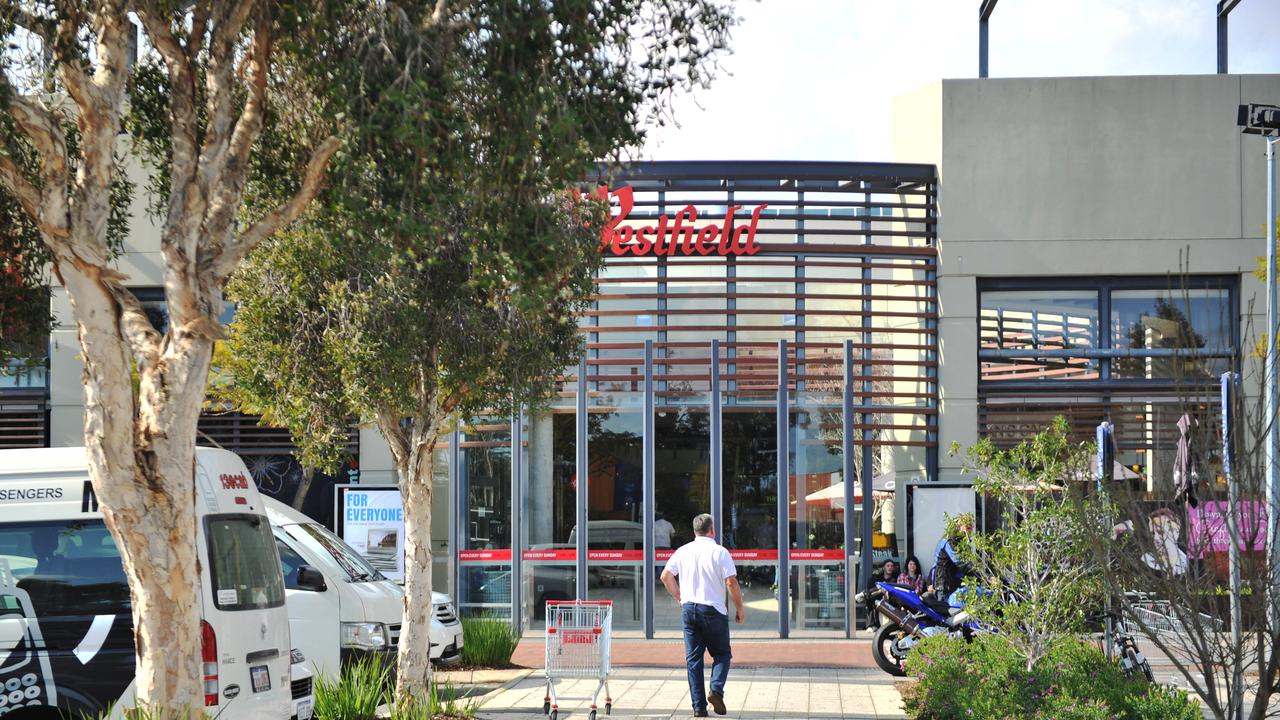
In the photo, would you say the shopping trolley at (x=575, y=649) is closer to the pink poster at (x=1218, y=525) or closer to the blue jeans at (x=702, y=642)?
the blue jeans at (x=702, y=642)

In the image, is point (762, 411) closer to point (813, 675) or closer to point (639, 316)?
point (639, 316)

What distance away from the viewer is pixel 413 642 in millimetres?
12320

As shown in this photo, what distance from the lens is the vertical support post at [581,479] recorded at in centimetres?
2078

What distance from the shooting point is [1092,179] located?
2316cm

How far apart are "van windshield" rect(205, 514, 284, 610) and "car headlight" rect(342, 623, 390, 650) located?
3.59 meters

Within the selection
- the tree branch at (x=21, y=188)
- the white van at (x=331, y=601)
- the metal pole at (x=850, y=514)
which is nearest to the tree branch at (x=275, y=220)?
the tree branch at (x=21, y=188)

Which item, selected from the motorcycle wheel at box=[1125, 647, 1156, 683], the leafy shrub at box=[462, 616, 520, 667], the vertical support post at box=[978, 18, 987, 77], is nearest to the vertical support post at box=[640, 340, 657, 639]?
the leafy shrub at box=[462, 616, 520, 667]

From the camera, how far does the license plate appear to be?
951 centimetres

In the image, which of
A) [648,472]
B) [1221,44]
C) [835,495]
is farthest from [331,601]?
[1221,44]

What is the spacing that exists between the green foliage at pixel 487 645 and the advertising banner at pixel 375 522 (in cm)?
362

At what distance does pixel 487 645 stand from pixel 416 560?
438 centimetres

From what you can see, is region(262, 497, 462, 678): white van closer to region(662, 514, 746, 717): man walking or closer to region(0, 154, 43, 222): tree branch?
region(662, 514, 746, 717): man walking

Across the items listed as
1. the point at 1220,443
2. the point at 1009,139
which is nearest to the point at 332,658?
the point at 1220,443

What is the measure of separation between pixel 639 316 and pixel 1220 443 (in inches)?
562
